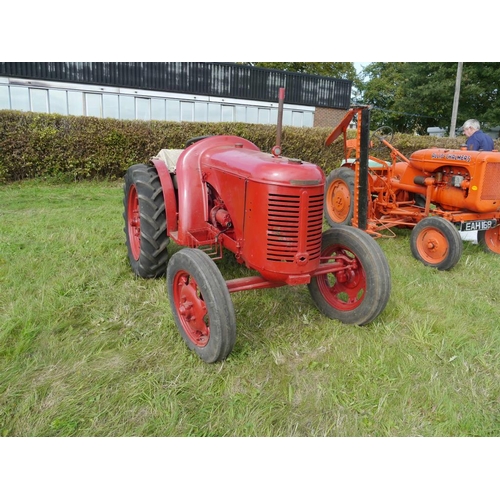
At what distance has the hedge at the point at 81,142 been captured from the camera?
9.48 meters

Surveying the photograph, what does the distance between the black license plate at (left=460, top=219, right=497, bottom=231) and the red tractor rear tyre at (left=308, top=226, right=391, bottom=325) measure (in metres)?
2.34

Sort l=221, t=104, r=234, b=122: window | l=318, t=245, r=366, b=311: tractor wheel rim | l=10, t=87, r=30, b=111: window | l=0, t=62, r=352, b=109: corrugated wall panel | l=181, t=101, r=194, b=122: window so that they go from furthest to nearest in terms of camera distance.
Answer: l=221, t=104, r=234, b=122: window, l=181, t=101, r=194, b=122: window, l=0, t=62, r=352, b=109: corrugated wall panel, l=10, t=87, r=30, b=111: window, l=318, t=245, r=366, b=311: tractor wheel rim

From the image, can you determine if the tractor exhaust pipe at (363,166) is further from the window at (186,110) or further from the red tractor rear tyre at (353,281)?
the window at (186,110)

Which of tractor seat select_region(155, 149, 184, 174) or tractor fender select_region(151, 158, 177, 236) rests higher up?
tractor seat select_region(155, 149, 184, 174)

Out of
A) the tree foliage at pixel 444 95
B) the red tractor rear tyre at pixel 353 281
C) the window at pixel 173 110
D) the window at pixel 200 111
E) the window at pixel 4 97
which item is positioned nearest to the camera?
the red tractor rear tyre at pixel 353 281

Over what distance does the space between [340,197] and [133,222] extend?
3400 millimetres

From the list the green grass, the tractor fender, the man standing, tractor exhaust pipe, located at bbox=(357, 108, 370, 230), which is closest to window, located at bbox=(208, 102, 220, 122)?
the man standing

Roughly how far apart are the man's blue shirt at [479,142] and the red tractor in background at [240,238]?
376 centimetres

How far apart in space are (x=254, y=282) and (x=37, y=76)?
1362cm

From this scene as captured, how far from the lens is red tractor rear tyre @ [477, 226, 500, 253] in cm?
555

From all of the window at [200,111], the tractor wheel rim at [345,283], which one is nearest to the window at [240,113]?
the window at [200,111]

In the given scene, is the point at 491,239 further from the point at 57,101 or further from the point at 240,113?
the point at 57,101

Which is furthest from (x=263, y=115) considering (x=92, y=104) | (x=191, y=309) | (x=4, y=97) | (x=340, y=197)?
(x=191, y=309)

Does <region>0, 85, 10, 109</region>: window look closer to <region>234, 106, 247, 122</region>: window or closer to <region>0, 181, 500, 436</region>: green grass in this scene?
<region>234, 106, 247, 122</region>: window
